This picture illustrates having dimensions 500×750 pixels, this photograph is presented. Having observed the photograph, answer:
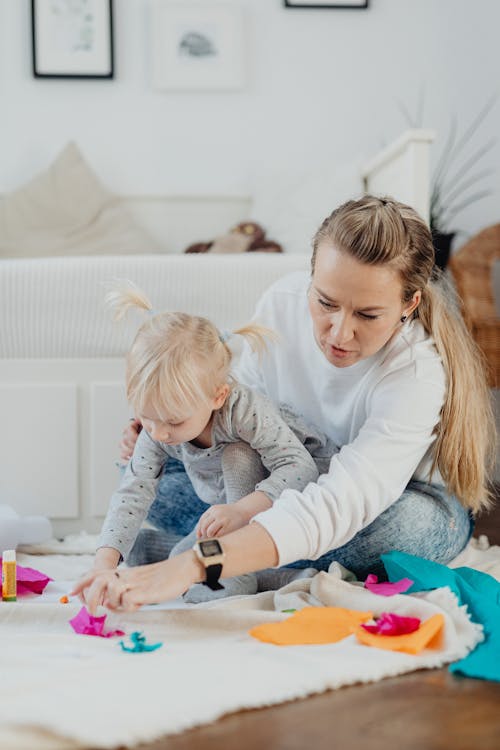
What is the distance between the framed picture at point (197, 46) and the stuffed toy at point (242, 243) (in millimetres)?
550

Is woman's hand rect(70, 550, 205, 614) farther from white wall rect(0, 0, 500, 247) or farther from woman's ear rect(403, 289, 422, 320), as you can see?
white wall rect(0, 0, 500, 247)

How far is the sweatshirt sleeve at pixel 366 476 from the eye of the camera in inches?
50.5

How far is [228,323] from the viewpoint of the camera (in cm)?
218

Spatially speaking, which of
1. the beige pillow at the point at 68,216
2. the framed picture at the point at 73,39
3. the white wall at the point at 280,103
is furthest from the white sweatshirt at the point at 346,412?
the framed picture at the point at 73,39

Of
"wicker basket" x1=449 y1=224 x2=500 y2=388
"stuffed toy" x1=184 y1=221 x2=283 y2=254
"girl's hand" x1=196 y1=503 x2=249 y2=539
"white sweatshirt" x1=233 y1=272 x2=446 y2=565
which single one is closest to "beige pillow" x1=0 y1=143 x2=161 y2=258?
"stuffed toy" x1=184 y1=221 x2=283 y2=254

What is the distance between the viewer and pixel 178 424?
1389 mm

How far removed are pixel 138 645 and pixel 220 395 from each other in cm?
41

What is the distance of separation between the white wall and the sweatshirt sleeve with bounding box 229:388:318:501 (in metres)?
1.93

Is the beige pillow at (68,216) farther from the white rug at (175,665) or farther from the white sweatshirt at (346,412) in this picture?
the white rug at (175,665)

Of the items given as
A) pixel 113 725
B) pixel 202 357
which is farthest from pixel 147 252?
pixel 113 725

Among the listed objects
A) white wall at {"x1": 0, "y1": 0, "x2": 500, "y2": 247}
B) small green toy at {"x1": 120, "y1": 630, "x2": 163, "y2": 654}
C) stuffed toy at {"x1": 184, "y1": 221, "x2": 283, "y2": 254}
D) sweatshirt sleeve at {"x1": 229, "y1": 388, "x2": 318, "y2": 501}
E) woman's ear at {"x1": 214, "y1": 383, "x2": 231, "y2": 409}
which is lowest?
small green toy at {"x1": 120, "y1": 630, "x2": 163, "y2": 654}

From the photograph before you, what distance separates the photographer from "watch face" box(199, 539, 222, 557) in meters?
1.20

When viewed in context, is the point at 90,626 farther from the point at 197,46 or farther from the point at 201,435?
the point at 197,46

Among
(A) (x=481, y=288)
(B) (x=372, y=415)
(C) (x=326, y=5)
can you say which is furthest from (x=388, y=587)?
(C) (x=326, y=5)
